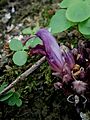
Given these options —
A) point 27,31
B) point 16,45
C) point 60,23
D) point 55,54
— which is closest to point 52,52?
point 55,54

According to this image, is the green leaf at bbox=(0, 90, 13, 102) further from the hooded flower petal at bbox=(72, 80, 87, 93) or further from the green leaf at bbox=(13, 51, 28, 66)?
the hooded flower petal at bbox=(72, 80, 87, 93)

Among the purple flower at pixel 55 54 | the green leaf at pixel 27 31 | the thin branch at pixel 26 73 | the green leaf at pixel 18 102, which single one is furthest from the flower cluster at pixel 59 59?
the green leaf at pixel 27 31

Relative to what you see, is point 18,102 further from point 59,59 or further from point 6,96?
point 59,59

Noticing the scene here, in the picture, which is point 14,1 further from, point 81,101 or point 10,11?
point 81,101

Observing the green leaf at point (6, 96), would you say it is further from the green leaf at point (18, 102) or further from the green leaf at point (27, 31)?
the green leaf at point (27, 31)

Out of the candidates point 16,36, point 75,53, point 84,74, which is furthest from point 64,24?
point 16,36

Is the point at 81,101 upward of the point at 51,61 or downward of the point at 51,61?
downward
